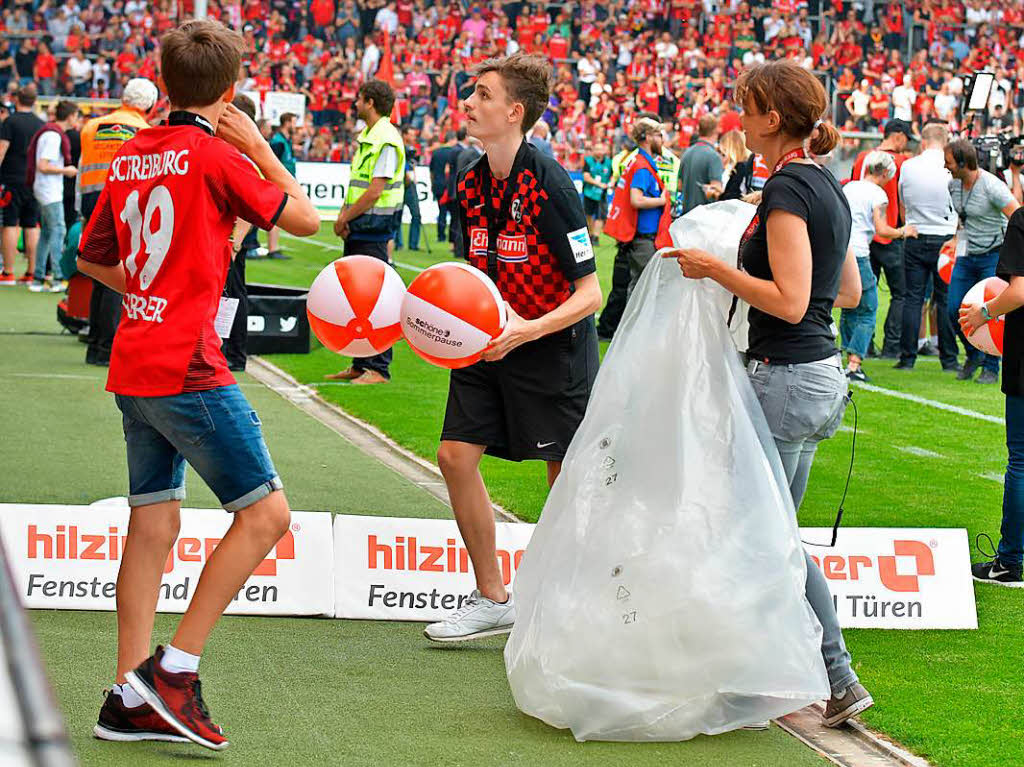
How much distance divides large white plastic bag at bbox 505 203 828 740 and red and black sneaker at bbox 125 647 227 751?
901mm

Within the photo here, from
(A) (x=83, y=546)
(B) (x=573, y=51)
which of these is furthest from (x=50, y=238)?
(B) (x=573, y=51)

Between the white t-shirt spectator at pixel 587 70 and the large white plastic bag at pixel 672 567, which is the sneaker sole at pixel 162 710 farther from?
the white t-shirt spectator at pixel 587 70

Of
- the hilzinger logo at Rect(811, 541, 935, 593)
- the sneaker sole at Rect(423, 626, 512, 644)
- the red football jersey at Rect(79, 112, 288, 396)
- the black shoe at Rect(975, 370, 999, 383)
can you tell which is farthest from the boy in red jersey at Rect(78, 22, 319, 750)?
the black shoe at Rect(975, 370, 999, 383)

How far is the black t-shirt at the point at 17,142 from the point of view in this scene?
1727 centimetres

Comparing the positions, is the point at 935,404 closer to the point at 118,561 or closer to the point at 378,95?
the point at 378,95

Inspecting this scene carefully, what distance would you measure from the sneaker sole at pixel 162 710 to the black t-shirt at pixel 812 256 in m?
1.88

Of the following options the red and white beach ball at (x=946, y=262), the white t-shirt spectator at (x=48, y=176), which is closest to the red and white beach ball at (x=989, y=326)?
the red and white beach ball at (x=946, y=262)

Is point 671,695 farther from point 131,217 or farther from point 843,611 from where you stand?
point 131,217

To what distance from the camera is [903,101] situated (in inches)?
1362

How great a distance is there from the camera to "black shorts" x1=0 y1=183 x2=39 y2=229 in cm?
1723

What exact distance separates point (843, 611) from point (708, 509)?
4.97 ft

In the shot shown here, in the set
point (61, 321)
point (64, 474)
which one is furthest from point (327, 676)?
point (61, 321)

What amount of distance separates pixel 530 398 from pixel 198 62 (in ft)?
5.77

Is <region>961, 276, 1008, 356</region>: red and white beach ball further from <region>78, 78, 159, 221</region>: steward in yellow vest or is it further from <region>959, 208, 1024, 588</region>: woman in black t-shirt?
<region>78, 78, 159, 221</region>: steward in yellow vest
